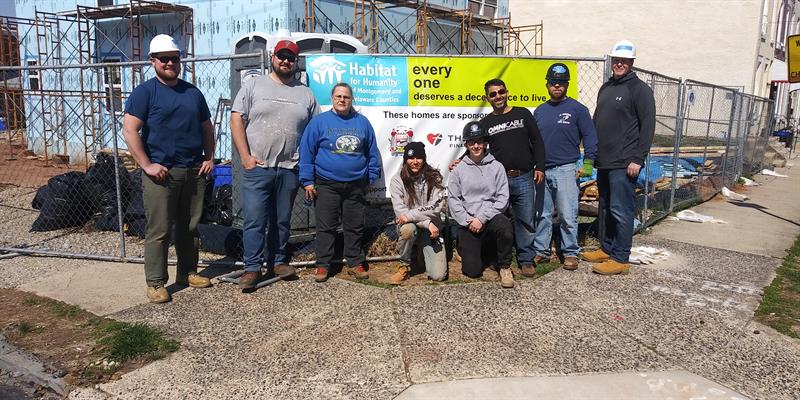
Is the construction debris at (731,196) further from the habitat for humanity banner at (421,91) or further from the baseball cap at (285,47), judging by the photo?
the baseball cap at (285,47)

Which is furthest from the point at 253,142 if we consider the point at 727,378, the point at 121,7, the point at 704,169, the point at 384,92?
the point at 121,7

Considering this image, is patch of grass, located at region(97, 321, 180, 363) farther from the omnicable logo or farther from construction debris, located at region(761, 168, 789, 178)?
construction debris, located at region(761, 168, 789, 178)

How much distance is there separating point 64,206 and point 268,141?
442cm

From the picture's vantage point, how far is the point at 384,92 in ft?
18.6

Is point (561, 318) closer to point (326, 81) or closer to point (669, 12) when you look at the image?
point (326, 81)

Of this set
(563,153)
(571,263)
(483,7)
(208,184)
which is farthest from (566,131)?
(483,7)

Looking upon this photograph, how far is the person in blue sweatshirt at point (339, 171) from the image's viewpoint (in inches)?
197

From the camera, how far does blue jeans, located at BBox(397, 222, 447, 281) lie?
5.19m

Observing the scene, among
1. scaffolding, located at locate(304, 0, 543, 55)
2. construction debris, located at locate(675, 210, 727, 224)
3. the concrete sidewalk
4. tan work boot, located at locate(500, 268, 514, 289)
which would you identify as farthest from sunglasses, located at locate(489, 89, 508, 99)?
scaffolding, located at locate(304, 0, 543, 55)

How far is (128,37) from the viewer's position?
15.5 m

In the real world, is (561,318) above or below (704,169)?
below

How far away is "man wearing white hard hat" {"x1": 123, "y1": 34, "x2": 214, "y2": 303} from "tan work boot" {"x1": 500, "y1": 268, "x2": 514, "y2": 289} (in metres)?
2.69

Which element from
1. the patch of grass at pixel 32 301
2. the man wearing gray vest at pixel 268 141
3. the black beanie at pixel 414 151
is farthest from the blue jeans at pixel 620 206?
the patch of grass at pixel 32 301

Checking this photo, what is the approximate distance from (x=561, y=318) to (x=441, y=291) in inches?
41.4
